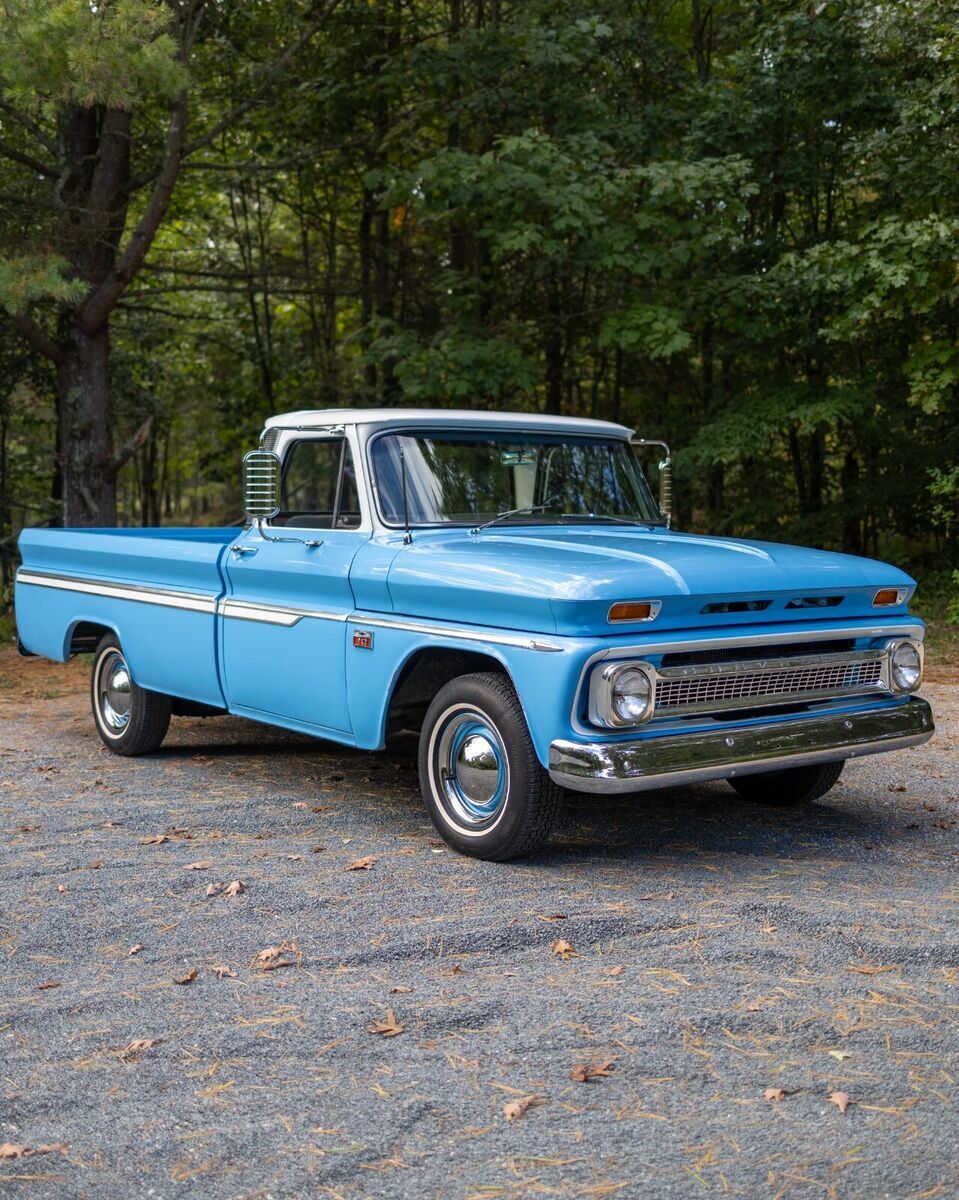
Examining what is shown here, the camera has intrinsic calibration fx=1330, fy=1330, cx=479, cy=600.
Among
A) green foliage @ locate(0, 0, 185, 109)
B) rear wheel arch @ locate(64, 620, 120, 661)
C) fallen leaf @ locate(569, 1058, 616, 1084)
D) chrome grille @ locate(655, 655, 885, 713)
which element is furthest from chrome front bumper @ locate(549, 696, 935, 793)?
green foliage @ locate(0, 0, 185, 109)

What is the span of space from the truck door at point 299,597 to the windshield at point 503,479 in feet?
0.79

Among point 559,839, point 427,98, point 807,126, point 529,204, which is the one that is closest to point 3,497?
point 427,98

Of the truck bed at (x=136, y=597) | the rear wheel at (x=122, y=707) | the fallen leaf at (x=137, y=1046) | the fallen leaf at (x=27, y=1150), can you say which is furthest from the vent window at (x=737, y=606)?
the rear wheel at (x=122, y=707)

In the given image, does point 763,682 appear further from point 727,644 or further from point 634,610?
point 634,610

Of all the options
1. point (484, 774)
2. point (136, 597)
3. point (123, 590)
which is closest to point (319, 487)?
point (136, 597)

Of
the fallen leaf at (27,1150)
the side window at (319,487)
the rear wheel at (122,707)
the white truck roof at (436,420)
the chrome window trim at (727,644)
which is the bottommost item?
the fallen leaf at (27,1150)

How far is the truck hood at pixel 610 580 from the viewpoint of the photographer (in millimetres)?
5039

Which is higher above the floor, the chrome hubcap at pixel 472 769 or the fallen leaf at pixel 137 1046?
the chrome hubcap at pixel 472 769

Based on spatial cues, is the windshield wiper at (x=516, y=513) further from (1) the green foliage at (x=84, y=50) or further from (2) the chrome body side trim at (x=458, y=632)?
(1) the green foliage at (x=84, y=50)

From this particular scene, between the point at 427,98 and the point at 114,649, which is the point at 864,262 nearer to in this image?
the point at 427,98

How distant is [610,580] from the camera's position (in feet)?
16.4

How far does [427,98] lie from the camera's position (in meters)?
16.3

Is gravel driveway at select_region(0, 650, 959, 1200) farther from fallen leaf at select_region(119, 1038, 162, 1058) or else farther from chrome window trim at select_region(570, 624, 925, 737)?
chrome window trim at select_region(570, 624, 925, 737)

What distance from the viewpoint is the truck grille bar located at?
5219 millimetres
